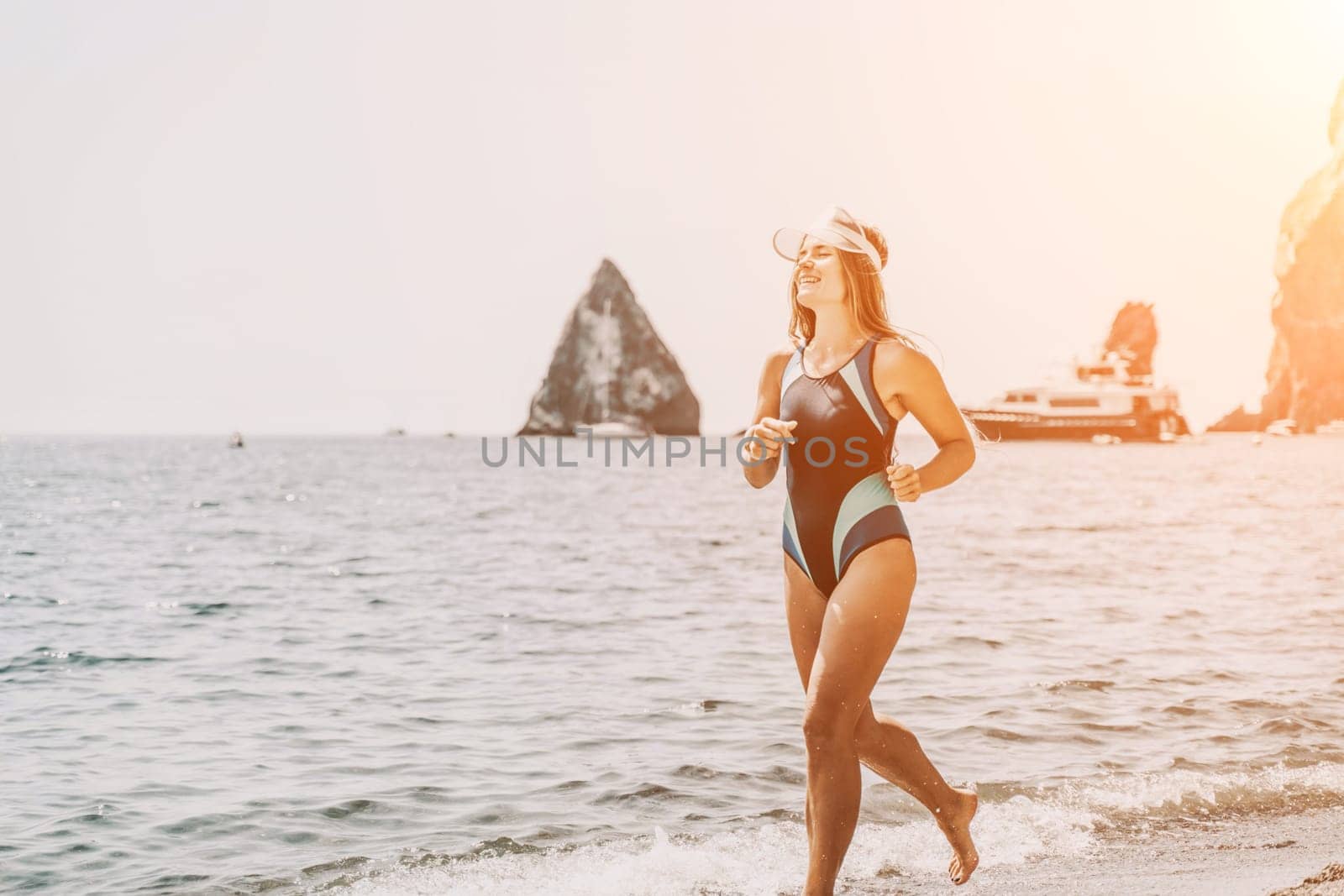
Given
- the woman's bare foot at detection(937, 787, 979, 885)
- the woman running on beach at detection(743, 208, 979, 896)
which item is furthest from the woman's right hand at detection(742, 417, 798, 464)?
the woman's bare foot at detection(937, 787, 979, 885)

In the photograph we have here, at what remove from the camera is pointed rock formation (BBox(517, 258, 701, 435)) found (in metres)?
181

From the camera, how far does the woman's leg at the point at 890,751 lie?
4.12 m

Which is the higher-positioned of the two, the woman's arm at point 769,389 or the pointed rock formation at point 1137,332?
the pointed rock formation at point 1137,332

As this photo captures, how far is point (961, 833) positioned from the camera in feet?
15.1

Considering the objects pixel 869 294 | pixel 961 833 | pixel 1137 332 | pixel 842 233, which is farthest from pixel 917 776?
pixel 1137 332

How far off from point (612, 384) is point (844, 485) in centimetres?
17809

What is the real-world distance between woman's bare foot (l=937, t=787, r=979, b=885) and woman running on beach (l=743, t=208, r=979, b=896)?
16.2 inches

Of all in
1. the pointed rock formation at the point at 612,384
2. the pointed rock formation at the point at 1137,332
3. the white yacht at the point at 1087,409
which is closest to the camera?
the white yacht at the point at 1087,409

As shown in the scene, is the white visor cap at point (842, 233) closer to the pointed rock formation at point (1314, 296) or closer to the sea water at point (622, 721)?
the sea water at point (622, 721)

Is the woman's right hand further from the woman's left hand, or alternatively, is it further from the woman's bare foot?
the woman's bare foot

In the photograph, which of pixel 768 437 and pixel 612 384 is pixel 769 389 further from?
pixel 612 384

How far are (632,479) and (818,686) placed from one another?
62.6 metres

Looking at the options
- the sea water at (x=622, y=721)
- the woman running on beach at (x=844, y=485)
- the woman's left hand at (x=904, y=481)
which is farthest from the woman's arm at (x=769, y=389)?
the sea water at (x=622, y=721)

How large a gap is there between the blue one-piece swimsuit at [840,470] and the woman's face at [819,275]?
0.73 feet
